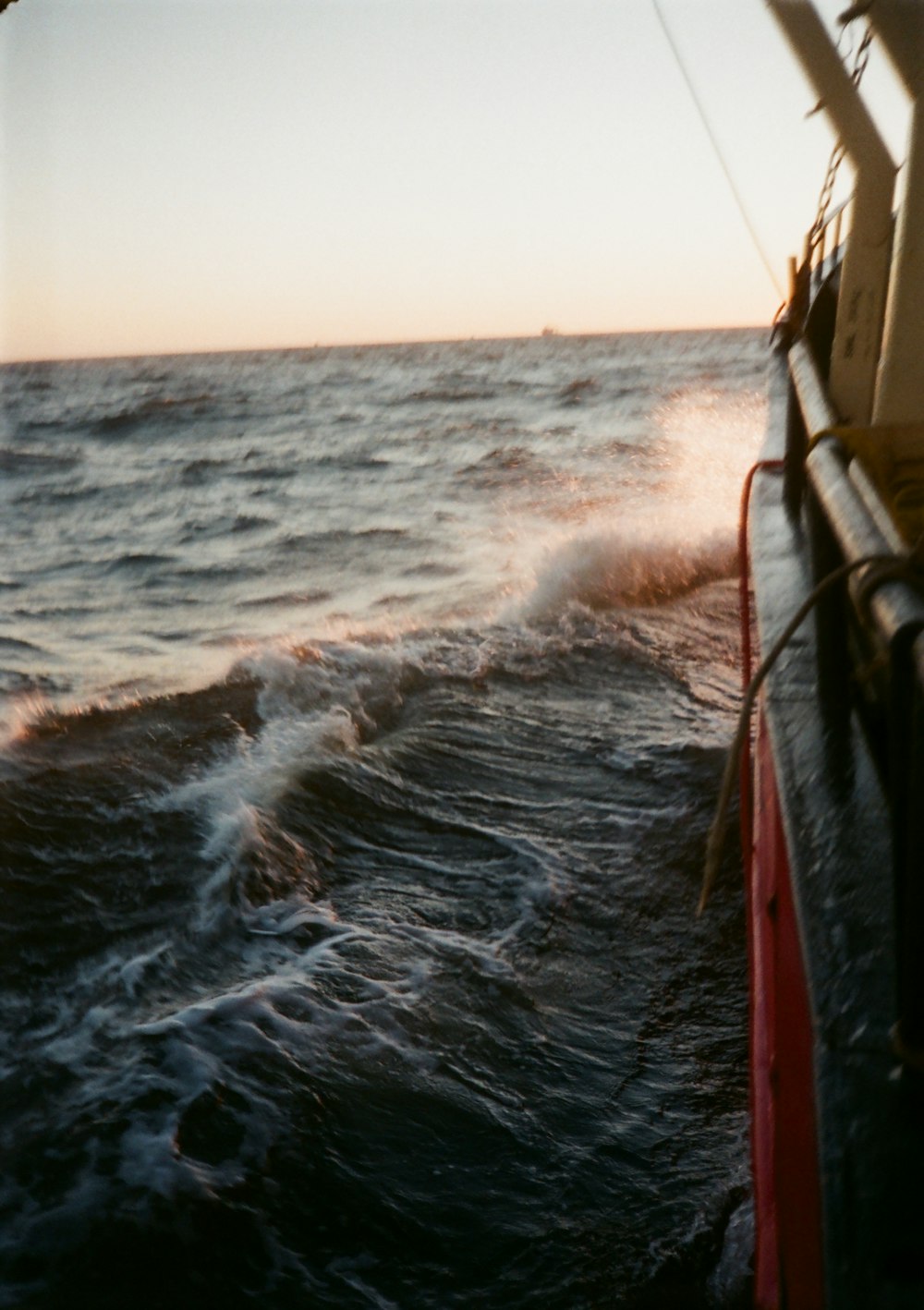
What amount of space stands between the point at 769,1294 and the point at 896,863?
1.31 metres

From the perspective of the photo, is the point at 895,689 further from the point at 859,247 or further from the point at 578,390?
the point at 578,390

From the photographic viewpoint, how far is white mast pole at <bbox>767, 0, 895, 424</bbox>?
167 inches

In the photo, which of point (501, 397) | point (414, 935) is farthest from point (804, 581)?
point (501, 397)

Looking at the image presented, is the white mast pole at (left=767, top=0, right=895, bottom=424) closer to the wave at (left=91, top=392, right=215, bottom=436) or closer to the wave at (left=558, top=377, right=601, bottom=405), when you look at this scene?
the wave at (left=91, top=392, right=215, bottom=436)

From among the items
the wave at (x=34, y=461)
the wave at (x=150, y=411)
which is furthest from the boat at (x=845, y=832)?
the wave at (x=150, y=411)

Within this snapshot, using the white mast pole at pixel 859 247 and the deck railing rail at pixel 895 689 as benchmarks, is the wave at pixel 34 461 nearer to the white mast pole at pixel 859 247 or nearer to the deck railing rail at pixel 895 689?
the white mast pole at pixel 859 247

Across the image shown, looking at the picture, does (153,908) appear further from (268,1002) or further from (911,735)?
(911,735)

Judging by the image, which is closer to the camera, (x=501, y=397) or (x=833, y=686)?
(x=833, y=686)

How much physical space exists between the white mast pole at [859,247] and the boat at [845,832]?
27.7 inches

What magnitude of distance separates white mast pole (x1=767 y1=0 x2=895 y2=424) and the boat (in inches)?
27.7

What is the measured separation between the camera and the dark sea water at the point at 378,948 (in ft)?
9.07

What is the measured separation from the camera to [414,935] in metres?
4.19

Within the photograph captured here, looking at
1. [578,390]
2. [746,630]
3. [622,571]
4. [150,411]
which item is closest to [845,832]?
[746,630]

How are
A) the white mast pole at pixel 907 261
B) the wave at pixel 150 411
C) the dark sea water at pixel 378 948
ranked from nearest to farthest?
the dark sea water at pixel 378 948 → the white mast pole at pixel 907 261 → the wave at pixel 150 411
